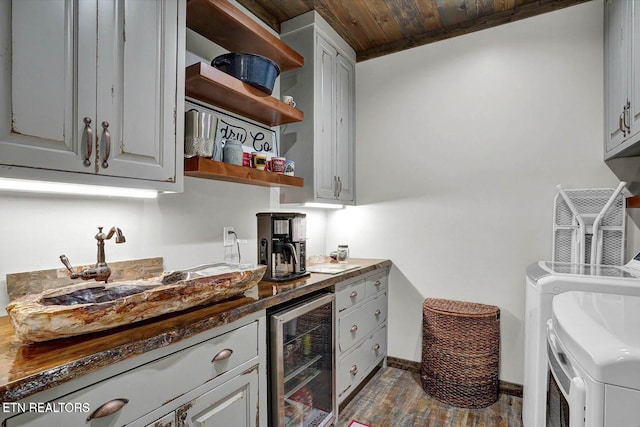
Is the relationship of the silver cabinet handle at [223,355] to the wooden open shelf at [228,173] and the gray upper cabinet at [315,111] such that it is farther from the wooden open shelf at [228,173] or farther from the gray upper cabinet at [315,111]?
the gray upper cabinet at [315,111]

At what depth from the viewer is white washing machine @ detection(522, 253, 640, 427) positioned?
1593 mm

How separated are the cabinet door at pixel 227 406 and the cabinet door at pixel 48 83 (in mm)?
910

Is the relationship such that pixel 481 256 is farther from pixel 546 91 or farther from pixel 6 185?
pixel 6 185

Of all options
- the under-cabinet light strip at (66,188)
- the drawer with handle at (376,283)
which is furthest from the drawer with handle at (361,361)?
the under-cabinet light strip at (66,188)

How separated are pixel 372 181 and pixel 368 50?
3.91ft

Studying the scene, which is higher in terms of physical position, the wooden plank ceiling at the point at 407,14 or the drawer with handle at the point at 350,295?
the wooden plank ceiling at the point at 407,14

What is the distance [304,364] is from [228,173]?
1.12m

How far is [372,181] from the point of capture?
3.02m

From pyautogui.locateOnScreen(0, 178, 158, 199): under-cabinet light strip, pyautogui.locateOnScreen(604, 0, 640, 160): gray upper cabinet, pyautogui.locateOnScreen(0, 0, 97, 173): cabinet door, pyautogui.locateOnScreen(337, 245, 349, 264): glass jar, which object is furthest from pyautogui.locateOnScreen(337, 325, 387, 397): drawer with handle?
pyautogui.locateOnScreen(604, 0, 640, 160): gray upper cabinet

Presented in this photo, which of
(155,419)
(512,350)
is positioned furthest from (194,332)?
(512,350)

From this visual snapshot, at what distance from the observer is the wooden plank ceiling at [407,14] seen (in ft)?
7.87

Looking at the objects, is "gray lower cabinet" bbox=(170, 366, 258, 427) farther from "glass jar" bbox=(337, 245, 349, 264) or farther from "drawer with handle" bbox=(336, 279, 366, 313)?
"glass jar" bbox=(337, 245, 349, 264)

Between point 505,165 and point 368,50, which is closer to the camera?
point 505,165

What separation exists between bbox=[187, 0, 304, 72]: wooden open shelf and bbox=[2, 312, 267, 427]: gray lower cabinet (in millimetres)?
1542
